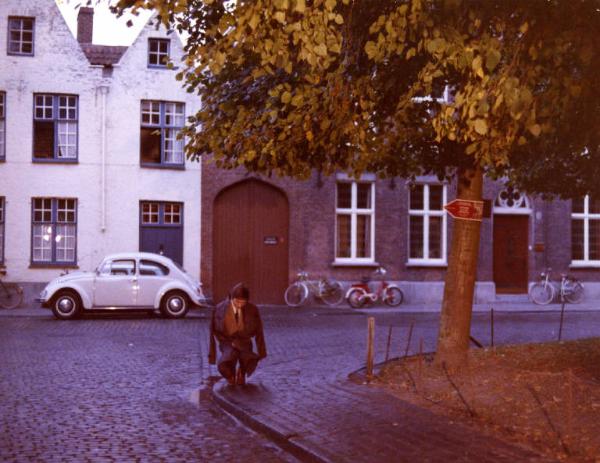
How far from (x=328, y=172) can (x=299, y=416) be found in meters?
3.58

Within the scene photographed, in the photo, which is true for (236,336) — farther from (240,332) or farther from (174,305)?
(174,305)

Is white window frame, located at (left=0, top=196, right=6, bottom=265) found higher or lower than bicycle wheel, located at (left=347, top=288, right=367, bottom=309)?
higher

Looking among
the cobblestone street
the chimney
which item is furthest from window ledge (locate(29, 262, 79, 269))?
the cobblestone street

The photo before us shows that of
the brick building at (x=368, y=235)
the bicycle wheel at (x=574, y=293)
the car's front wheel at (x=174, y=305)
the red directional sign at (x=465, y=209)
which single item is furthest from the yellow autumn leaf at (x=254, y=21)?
the bicycle wheel at (x=574, y=293)

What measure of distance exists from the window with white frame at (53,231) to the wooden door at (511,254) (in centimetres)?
1304

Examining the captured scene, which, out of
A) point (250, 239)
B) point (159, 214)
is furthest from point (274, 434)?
point (159, 214)

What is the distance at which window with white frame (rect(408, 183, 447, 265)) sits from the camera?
3091 centimetres

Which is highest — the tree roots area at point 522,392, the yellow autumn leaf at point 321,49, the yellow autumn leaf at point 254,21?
the yellow autumn leaf at point 254,21

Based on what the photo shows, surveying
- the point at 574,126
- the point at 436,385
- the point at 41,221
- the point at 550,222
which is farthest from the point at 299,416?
the point at 550,222

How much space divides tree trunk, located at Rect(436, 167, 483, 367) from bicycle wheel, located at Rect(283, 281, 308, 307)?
16255 mm

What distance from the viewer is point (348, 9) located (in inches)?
429

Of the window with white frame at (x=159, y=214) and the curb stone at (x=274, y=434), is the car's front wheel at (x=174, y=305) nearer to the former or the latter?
the window with white frame at (x=159, y=214)

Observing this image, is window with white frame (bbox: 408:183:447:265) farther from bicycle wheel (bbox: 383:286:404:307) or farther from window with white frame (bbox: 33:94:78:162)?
window with white frame (bbox: 33:94:78:162)

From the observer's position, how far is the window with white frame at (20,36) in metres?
29.0
